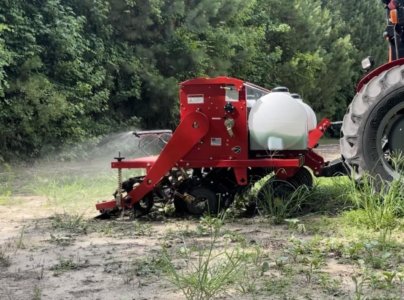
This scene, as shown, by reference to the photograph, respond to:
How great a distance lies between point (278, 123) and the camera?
521 centimetres

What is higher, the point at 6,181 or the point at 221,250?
the point at 6,181

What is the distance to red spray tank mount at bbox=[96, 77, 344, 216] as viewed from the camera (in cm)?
526

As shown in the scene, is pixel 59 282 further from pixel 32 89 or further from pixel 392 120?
pixel 32 89

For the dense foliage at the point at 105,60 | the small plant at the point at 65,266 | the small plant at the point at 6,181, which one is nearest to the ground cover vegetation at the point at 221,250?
the small plant at the point at 65,266

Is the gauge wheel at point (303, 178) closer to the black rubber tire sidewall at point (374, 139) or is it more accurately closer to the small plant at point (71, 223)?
the black rubber tire sidewall at point (374, 139)

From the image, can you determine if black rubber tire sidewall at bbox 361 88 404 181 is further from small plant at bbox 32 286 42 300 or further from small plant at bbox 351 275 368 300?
small plant at bbox 32 286 42 300

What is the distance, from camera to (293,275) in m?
3.42

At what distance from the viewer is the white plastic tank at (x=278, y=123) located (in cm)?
521

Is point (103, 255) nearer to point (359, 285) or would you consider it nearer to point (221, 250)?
point (221, 250)

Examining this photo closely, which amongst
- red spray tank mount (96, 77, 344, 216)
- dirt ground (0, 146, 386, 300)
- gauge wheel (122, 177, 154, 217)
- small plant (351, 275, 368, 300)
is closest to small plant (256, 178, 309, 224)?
red spray tank mount (96, 77, 344, 216)

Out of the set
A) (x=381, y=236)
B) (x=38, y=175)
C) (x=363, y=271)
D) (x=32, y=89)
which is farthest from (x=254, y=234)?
(x=32, y=89)

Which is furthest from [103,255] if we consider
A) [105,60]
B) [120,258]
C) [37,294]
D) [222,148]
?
[105,60]

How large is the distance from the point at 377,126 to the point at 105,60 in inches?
340

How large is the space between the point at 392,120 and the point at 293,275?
7.94ft
